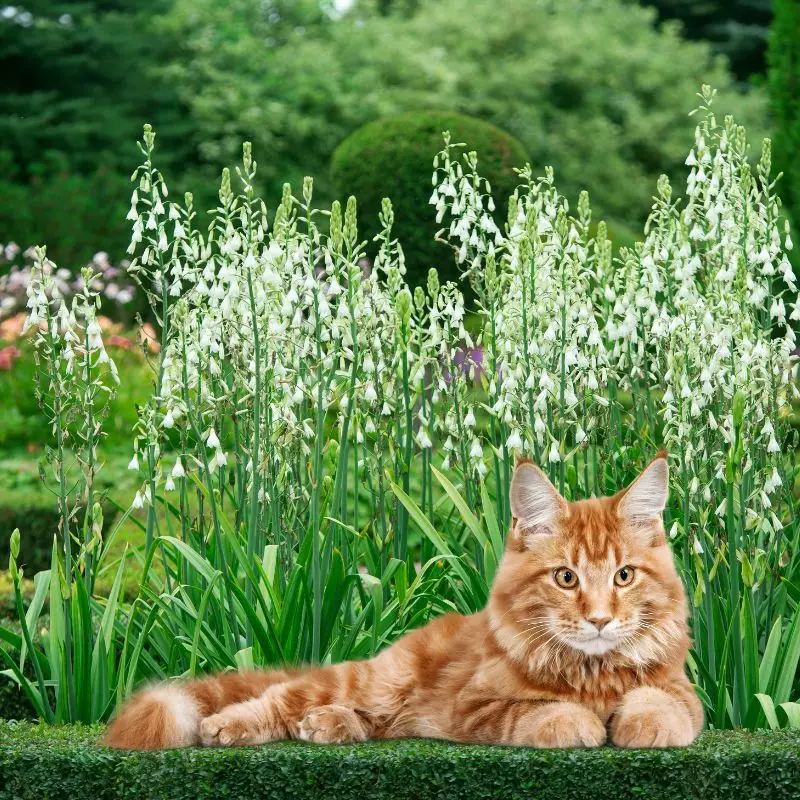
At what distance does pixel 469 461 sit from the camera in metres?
5.06

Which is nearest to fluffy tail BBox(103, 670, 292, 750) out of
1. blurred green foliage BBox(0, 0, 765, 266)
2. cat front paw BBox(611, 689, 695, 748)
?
cat front paw BBox(611, 689, 695, 748)

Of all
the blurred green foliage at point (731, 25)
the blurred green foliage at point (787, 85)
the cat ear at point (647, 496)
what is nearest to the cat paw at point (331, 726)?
the cat ear at point (647, 496)

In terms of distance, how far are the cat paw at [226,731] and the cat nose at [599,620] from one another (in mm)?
1113

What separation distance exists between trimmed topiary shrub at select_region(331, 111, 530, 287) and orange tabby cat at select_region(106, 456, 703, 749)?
7.67 metres

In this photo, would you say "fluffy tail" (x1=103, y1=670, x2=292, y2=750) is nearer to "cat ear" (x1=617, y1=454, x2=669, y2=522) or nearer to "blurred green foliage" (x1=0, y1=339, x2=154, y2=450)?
"cat ear" (x1=617, y1=454, x2=669, y2=522)

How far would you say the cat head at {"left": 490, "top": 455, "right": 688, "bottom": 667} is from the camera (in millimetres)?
3371

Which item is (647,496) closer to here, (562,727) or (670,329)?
(562,727)

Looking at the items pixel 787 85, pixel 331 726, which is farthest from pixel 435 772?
pixel 787 85

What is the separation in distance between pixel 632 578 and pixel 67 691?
7.29 ft

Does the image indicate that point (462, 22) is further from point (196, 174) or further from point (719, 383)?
point (719, 383)

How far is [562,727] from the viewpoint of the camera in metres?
3.39

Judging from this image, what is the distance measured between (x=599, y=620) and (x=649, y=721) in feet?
1.17

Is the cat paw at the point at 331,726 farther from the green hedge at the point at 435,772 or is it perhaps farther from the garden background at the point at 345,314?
the garden background at the point at 345,314

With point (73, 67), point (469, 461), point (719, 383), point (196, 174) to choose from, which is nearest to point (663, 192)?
point (719, 383)
